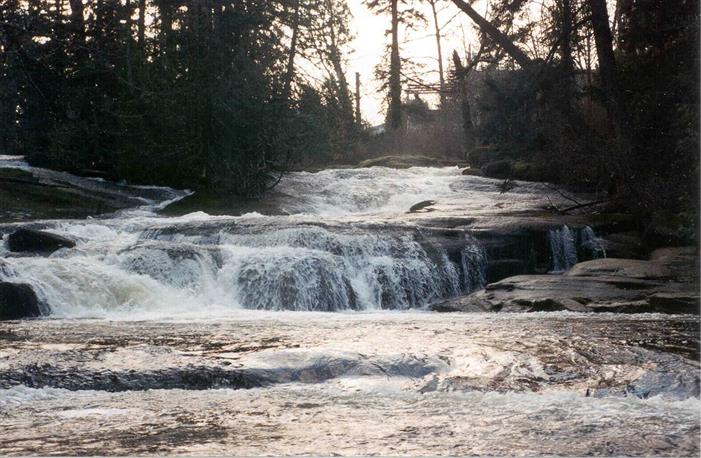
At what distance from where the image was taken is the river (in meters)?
5.14

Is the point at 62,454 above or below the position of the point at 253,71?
below

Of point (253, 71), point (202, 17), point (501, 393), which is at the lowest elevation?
point (501, 393)

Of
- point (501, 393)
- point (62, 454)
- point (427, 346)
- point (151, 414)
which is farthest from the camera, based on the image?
point (427, 346)

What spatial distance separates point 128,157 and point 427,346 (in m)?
17.6

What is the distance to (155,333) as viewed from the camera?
364 inches

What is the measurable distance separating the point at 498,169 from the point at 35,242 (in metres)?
16.1

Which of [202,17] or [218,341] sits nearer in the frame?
[218,341]

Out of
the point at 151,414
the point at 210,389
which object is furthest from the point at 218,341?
the point at 151,414

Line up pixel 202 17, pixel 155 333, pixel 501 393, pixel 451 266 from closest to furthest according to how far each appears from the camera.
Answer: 1. pixel 501 393
2. pixel 155 333
3. pixel 451 266
4. pixel 202 17

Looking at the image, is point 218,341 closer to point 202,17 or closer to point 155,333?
point 155,333

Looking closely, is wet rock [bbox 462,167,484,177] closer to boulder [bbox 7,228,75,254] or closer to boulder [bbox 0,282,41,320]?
boulder [bbox 7,228,75,254]

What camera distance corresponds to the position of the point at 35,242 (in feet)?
46.3

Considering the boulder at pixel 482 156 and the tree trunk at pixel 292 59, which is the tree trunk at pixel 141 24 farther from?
the boulder at pixel 482 156

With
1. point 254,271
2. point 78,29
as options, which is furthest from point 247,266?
point 78,29
